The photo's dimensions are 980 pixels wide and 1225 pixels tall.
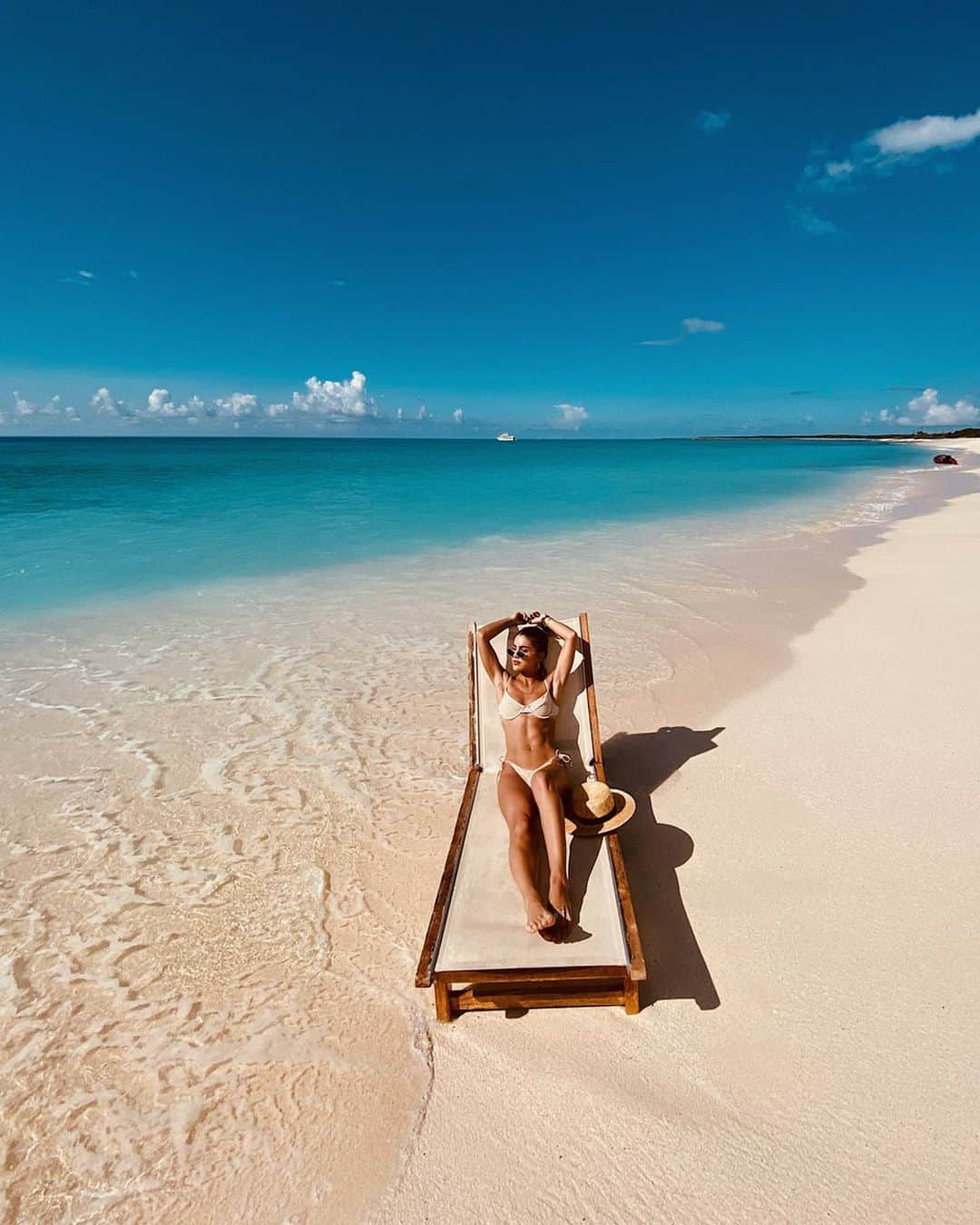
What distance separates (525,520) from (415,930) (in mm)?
17078

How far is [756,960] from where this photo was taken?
3.07 metres

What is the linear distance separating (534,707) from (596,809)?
797mm

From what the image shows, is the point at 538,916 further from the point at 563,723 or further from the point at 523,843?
the point at 563,723

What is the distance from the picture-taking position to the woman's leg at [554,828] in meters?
2.99

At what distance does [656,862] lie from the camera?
382cm

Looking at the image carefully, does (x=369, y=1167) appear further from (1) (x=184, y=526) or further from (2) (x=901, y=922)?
(1) (x=184, y=526)

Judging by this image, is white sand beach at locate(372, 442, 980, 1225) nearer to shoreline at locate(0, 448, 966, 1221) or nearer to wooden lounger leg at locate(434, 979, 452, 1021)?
wooden lounger leg at locate(434, 979, 452, 1021)

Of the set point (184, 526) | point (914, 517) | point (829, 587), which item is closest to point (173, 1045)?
point (829, 587)

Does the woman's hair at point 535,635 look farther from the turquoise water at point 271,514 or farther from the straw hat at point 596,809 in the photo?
the turquoise water at point 271,514

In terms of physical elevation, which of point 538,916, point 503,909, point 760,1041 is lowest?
point 760,1041

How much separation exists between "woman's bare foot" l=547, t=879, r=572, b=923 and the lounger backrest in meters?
1.09

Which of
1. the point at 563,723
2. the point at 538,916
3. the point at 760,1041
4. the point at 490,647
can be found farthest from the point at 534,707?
the point at 760,1041

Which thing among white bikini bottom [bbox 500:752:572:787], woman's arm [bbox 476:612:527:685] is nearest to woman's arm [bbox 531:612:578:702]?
woman's arm [bbox 476:612:527:685]

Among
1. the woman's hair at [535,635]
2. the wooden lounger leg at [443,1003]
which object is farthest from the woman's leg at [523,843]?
the woman's hair at [535,635]
